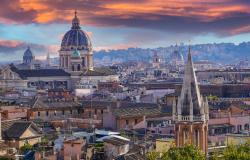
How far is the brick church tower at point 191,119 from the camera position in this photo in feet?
175

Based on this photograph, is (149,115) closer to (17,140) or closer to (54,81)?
(17,140)

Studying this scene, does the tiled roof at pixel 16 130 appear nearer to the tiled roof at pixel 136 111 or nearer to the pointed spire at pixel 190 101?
the tiled roof at pixel 136 111

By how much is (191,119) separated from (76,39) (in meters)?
135

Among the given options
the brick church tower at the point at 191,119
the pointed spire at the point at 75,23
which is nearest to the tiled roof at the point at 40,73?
the pointed spire at the point at 75,23

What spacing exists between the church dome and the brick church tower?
133m

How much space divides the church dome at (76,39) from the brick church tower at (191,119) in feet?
435

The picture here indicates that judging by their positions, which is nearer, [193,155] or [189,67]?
[193,155]

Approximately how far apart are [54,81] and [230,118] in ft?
309

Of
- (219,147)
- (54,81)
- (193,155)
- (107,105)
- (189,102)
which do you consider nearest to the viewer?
(193,155)

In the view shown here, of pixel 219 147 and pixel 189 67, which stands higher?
pixel 189 67

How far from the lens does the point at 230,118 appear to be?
7331 cm

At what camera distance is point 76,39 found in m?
187

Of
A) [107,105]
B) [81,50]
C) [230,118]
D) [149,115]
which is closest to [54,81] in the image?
[81,50]

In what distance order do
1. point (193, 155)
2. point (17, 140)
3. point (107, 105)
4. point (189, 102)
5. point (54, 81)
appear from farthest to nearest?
point (54, 81), point (107, 105), point (17, 140), point (189, 102), point (193, 155)
